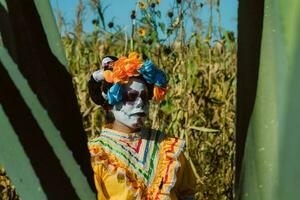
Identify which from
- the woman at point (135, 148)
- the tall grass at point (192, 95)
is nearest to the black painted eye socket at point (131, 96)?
the woman at point (135, 148)

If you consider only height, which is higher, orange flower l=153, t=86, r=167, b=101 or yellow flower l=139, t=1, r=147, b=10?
yellow flower l=139, t=1, r=147, b=10

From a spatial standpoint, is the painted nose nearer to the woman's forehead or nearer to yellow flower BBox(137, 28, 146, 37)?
the woman's forehead

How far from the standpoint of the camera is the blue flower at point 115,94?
1858mm

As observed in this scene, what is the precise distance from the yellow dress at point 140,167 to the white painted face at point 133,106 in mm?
36

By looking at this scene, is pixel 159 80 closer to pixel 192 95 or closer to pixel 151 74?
pixel 151 74

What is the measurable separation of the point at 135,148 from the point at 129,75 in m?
0.19

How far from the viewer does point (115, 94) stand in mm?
1860

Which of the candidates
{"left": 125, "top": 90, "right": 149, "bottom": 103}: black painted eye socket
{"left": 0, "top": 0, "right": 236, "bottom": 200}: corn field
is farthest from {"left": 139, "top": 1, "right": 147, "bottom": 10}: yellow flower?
{"left": 125, "top": 90, "right": 149, "bottom": 103}: black painted eye socket

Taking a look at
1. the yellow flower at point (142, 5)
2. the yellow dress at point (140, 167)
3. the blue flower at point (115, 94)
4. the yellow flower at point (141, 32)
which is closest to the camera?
the yellow dress at point (140, 167)

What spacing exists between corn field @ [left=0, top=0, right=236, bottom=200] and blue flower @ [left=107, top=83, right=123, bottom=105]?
56 cm

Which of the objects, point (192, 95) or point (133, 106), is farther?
point (192, 95)

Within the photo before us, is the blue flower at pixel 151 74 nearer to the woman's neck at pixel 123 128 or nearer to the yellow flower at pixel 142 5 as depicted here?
the woman's neck at pixel 123 128

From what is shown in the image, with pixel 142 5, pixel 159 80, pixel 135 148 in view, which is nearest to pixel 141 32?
pixel 142 5

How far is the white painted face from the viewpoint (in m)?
1.85
